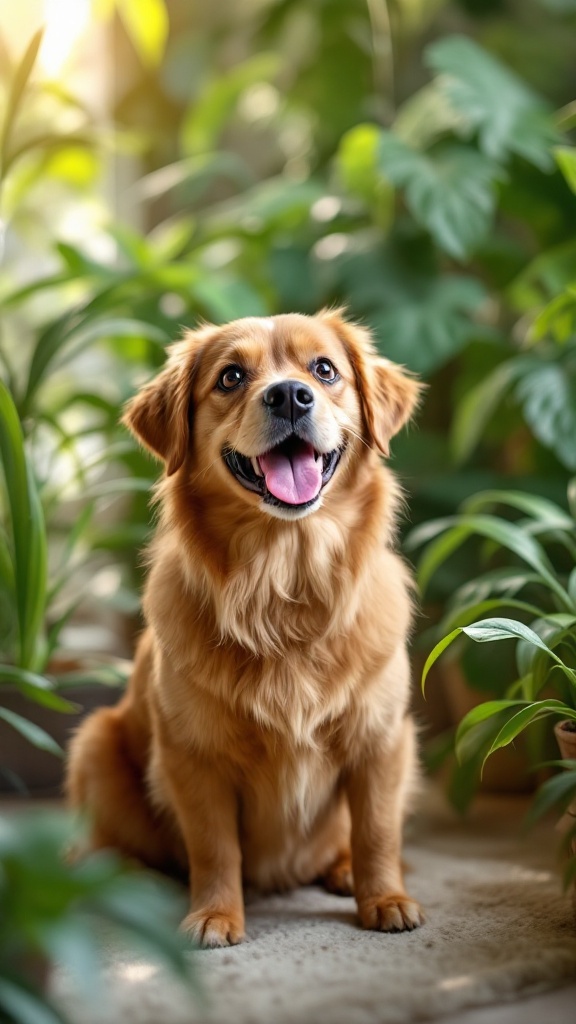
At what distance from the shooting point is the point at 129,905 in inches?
36.5

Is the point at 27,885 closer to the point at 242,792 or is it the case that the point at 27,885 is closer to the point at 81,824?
the point at 81,824

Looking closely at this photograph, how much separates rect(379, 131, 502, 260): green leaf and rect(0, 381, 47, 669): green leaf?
1.09 m

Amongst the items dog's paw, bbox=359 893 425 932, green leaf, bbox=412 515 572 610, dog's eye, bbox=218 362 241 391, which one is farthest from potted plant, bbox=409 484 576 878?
dog's eye, bbox=218 362 241 391

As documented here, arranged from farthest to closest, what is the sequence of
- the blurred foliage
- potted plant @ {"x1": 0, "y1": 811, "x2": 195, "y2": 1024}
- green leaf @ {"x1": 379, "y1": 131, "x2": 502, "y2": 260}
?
green leaf @ {"x1": 379, "y1": 131, "x2": 502, "y2": 260} → the blurred foliage → potted plant @ {"x1": 0, "y1": 811, "x2": 195, "y2": 1024}

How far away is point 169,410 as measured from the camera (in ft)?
5.48

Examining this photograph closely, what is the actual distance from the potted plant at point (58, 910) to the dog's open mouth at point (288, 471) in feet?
2.05

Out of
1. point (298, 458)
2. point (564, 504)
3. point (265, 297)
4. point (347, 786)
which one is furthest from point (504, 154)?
point (347, 786)

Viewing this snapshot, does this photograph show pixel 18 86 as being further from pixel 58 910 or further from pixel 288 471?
pixel 58 910

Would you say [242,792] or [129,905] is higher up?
[129,905]

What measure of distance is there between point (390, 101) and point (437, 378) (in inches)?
36.1

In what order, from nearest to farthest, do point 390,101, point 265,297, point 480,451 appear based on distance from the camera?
1. point 265,297
2. point 480,451
3. point 390,101

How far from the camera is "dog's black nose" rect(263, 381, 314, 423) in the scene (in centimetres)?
148

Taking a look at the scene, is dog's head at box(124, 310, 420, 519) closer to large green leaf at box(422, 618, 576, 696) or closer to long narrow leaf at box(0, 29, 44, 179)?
large green leaf at box(422, 618, 576, 696)

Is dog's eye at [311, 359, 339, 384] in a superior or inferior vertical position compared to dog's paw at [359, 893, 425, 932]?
superior
